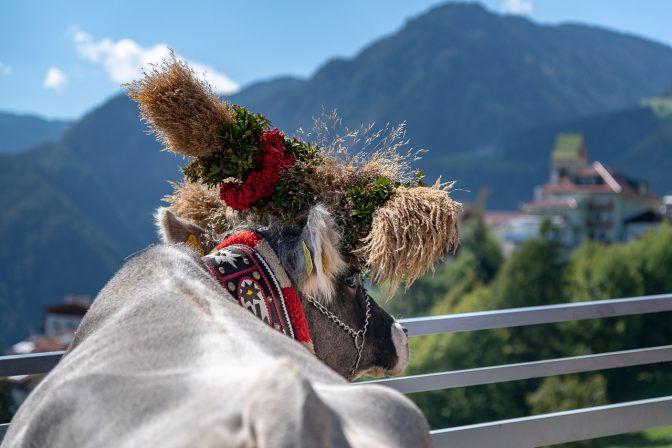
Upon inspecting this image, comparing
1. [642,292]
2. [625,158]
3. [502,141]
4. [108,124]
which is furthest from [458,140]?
[642,292]

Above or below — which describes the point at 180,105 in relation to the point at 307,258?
above

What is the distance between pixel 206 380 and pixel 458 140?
17065cm

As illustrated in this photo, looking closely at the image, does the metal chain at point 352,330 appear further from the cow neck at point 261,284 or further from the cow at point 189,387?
the cow at point 189,387

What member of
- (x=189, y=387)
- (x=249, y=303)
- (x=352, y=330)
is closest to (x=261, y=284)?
(x=249, y=303)

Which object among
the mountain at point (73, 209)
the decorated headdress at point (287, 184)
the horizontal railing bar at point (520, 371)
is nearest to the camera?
the decorated headdress at point (287, 184)

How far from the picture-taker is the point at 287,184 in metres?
2.22

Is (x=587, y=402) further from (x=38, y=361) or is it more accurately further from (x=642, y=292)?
(x=38, y=361)

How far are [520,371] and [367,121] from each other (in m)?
116

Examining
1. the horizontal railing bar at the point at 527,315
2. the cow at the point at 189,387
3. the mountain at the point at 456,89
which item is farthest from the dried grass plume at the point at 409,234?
the mountain at the point at 456,89

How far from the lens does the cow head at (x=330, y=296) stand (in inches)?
81.2

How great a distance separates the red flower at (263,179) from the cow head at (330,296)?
10cm

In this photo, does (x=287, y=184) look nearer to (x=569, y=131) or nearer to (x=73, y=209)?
(x=73, y=209)

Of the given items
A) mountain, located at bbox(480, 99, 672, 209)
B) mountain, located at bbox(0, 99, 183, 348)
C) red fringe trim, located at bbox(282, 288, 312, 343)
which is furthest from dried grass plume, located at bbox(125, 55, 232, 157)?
mountain, located at bbox(480, 99, 672, 209)

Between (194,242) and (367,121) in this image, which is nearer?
(194,242)
